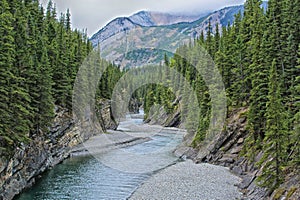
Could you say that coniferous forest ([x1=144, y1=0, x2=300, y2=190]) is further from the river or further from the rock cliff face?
the rock cliff face

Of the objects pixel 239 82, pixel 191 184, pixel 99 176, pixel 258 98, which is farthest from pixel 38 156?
pixel 239 82

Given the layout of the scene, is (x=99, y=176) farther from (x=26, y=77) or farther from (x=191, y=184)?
(x=26, y=77)

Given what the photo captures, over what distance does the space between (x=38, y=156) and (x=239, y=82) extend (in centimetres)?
2708

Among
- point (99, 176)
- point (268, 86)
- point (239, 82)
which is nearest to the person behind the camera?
point (268, 86)

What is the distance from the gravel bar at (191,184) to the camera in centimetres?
2752

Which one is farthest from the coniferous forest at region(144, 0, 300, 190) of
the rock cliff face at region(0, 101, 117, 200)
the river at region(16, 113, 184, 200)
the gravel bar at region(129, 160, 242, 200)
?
the rock cliff face at region(0, 101, 117, 200)

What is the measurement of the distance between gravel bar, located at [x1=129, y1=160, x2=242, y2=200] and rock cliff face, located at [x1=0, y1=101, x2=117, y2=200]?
10.8m

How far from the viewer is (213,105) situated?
47.6 m

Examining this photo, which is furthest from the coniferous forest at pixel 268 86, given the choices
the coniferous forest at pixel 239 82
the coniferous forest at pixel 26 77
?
the coniferous forest at pixel 26 77

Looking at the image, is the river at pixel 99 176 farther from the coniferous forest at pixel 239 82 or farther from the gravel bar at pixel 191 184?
the coniferous forest at pixel 239 82

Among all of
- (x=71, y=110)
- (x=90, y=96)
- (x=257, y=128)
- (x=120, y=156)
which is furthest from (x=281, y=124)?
(x=90, y=96)

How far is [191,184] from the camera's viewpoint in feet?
102

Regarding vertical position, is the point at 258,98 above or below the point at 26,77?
below

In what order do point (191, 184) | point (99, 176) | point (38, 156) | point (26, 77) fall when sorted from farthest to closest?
1. point (99, 176)
2. point (38, 156)
3. point (26, 77)
4. point (191, 184)
